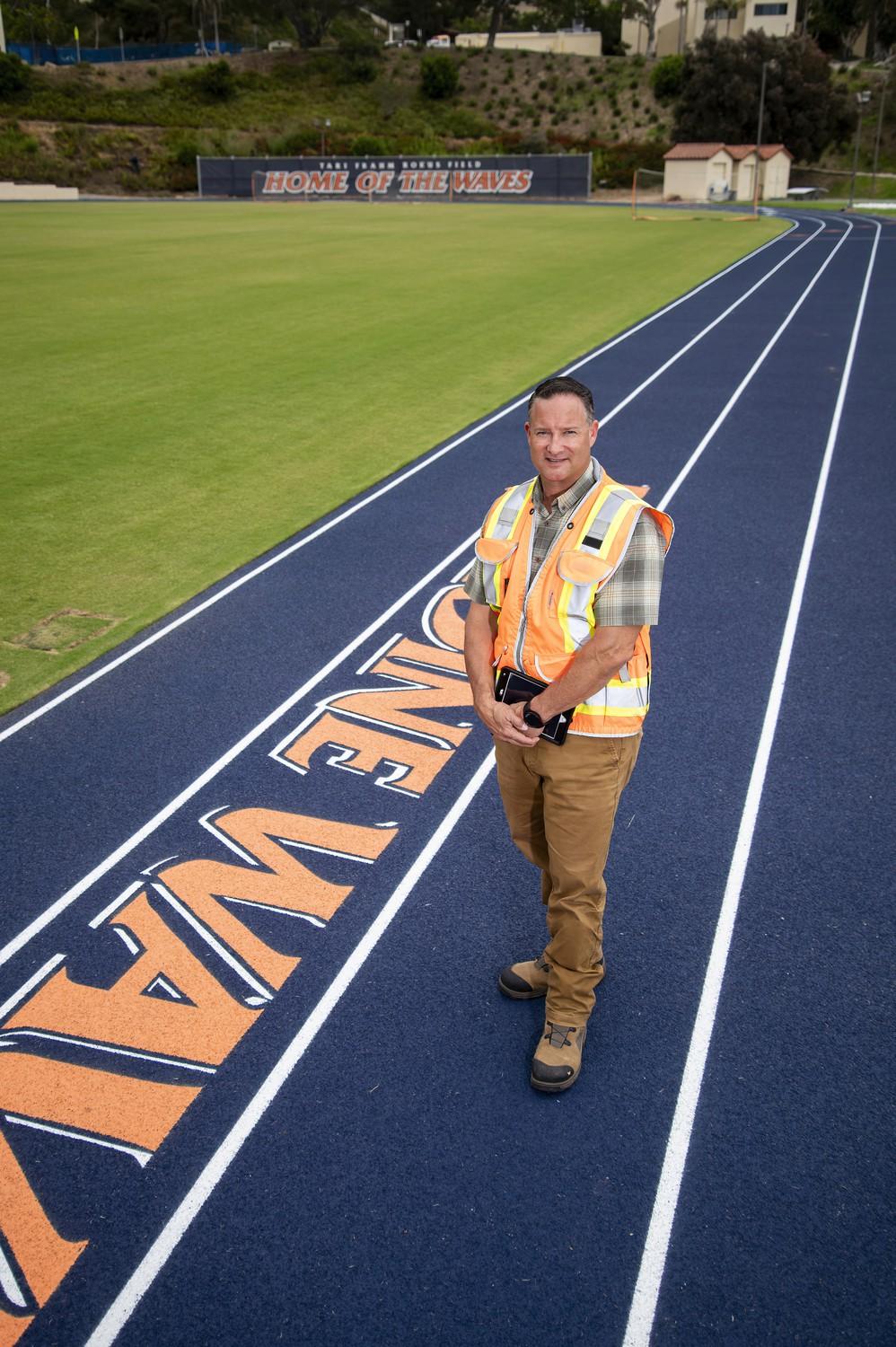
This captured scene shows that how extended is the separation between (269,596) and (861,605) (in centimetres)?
471

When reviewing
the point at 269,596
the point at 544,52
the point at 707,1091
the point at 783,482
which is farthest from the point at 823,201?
the point at 707,1091

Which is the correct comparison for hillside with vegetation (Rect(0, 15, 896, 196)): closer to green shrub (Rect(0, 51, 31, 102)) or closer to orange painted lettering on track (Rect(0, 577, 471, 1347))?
green shrub (Rect(0, 51, 31, 102))

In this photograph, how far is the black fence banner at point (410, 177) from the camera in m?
57.8

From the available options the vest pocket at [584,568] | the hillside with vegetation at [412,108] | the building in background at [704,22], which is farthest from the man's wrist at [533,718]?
the building in background at [704,22]

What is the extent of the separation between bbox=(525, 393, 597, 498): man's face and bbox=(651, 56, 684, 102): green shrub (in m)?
83.5

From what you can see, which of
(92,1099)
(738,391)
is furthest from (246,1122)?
(738,391)

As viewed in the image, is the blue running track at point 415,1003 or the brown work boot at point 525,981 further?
the brown work boot at point 525,981

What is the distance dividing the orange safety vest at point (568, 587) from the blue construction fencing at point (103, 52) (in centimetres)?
10431

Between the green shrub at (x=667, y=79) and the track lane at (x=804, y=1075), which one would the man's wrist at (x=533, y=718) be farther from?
the green shrub at (x=667, y=79)

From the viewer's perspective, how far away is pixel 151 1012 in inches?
168

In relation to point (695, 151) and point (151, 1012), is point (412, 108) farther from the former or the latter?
point (151, 1012)

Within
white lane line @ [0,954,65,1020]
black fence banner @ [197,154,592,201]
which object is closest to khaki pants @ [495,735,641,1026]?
white lane line @ [0,954,65,1020]

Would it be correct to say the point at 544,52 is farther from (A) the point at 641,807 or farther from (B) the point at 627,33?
(A) the point at 641,807

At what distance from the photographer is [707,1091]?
3.90m
